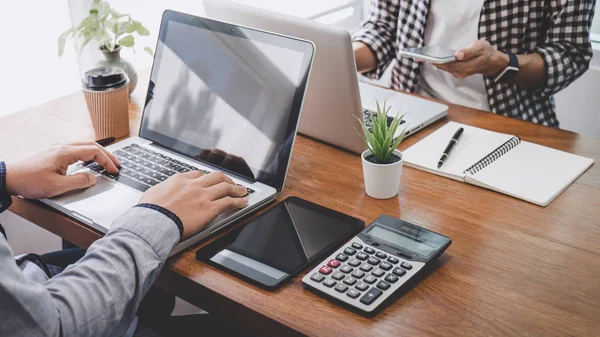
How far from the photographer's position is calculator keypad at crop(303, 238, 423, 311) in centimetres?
80

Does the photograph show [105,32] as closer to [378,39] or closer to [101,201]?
[101,201]

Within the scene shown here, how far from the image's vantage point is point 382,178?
1.05m

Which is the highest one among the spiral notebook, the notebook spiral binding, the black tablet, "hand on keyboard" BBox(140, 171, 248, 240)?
"hand on keyboard" BBox(140, 171, 248, 240)

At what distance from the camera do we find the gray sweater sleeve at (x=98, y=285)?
0.71 meters

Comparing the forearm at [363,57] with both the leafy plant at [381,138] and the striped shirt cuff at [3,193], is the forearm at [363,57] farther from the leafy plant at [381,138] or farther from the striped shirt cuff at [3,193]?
the striped shirt cuff at [3,193]

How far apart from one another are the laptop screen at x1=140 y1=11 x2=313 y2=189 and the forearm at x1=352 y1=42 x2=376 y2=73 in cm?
69

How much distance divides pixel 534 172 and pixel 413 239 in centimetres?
36

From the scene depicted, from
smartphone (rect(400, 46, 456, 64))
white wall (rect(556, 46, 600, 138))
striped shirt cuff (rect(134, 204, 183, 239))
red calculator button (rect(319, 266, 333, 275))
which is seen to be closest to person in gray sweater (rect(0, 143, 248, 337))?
striped shirt cuff (rect(134, 204, 183, 239))

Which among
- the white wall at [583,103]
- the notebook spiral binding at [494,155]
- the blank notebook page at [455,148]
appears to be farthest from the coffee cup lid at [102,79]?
the white wall at [583,103]

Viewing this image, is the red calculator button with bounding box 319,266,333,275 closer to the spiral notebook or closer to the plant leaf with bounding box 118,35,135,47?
the spiral notebook

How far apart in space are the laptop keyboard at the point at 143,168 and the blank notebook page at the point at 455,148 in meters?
0.36

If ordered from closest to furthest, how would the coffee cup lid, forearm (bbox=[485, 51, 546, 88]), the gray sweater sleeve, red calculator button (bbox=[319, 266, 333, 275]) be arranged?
1. the gray sweater sleeve
2. red calculator button (bbox=[319, 266, 333, 275])
3. the coffee cup lid
4. forearm (bbox=[485, 51, 546, 88])

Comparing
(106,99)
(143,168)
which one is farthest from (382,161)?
(106,99)

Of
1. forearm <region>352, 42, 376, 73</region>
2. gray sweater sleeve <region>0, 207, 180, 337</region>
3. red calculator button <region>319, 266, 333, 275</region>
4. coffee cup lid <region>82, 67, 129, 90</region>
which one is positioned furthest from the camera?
forearm <region>352, 42, 376, 73</region>
